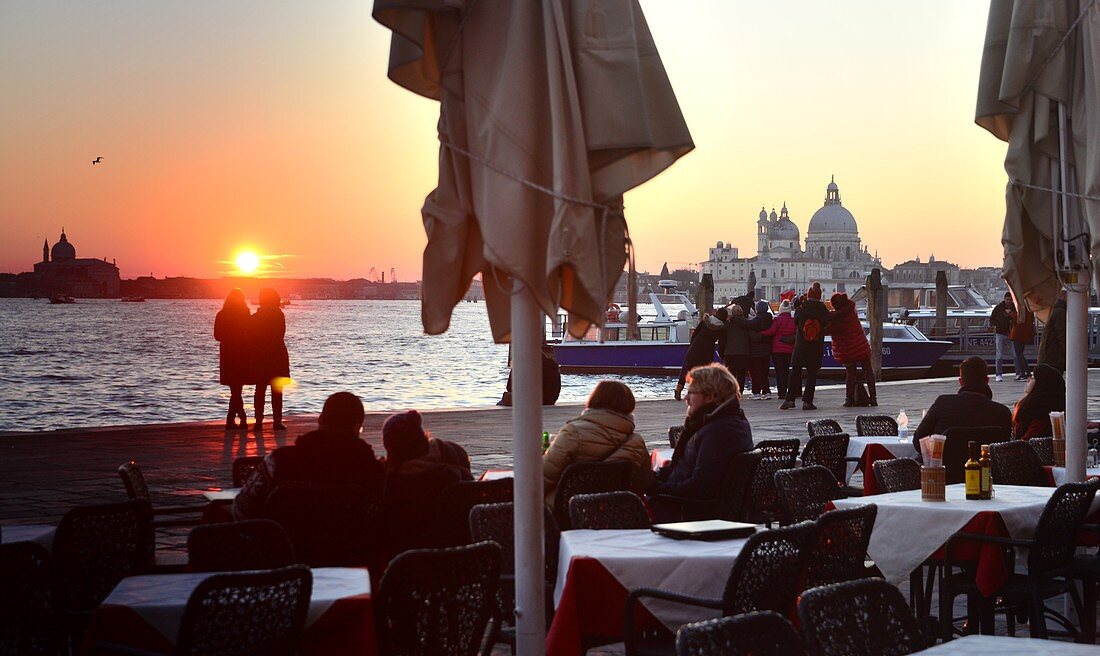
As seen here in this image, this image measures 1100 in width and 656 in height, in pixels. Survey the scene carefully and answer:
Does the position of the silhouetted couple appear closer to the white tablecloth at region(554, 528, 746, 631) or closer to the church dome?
the white tablecloth at region(554, 528, 746, 631)

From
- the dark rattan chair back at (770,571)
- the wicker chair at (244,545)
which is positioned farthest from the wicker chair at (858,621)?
the wicker chair at (244,545)

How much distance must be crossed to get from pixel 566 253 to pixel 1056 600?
4062 mm

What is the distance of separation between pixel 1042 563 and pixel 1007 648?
199 cm

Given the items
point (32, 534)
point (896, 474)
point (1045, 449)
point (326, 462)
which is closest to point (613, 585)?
point (326, 462)

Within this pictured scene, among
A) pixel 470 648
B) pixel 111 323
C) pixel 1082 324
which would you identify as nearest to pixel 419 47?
pixel 470 648

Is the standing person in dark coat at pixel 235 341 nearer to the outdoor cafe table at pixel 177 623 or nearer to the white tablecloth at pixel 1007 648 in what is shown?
the outdoor cafe table at pixel 177 623

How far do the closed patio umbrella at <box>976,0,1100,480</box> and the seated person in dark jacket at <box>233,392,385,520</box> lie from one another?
8.52 ft

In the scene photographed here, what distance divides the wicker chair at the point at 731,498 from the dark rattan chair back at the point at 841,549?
4.98 ft

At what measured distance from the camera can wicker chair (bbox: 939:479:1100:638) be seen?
4625 mm

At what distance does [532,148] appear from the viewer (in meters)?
3.23

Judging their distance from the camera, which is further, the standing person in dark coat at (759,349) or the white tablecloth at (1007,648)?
the standing person in dark coat at (759,349)

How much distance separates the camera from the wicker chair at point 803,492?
480cm

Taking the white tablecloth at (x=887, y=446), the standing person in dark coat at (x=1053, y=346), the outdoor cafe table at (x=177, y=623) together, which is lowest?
the white tablecloth at (x=887, y=446)

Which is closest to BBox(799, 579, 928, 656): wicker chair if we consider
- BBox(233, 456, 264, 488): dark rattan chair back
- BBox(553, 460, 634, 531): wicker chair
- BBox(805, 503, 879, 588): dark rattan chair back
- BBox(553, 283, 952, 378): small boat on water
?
BBox(805, 503, 879, 588): dark rattan chair back
